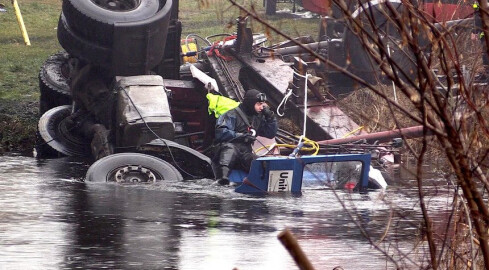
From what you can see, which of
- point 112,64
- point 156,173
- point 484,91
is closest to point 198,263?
point 484,91

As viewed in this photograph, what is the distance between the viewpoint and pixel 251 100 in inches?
531

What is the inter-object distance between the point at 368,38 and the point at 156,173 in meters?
9.30

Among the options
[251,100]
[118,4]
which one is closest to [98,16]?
[118,4]

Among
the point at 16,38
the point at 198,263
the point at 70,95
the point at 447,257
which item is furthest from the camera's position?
the point at 16,38

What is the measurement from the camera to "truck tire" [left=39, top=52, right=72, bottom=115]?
1658 centimetres

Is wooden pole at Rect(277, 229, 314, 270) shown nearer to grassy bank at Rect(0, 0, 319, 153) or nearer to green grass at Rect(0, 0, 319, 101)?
grassy bank at Rect(0, 0, 319, 153)

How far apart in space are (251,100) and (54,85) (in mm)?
4474

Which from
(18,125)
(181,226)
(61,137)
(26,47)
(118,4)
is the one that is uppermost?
(118,4)

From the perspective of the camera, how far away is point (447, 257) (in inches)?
212

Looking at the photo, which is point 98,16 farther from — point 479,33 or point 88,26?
point 479,33

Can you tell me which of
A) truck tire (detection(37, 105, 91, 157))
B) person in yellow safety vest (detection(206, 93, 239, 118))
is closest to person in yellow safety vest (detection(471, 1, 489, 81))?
person in yellow safety vest (detection(206, 93, 239, 118))

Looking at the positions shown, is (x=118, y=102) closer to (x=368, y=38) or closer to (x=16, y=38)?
(x=368, y=38)

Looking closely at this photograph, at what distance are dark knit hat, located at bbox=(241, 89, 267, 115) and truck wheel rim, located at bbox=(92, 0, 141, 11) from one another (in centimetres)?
263

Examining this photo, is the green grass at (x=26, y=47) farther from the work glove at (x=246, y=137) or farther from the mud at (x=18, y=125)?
the work glove at (x=246, y=137)
